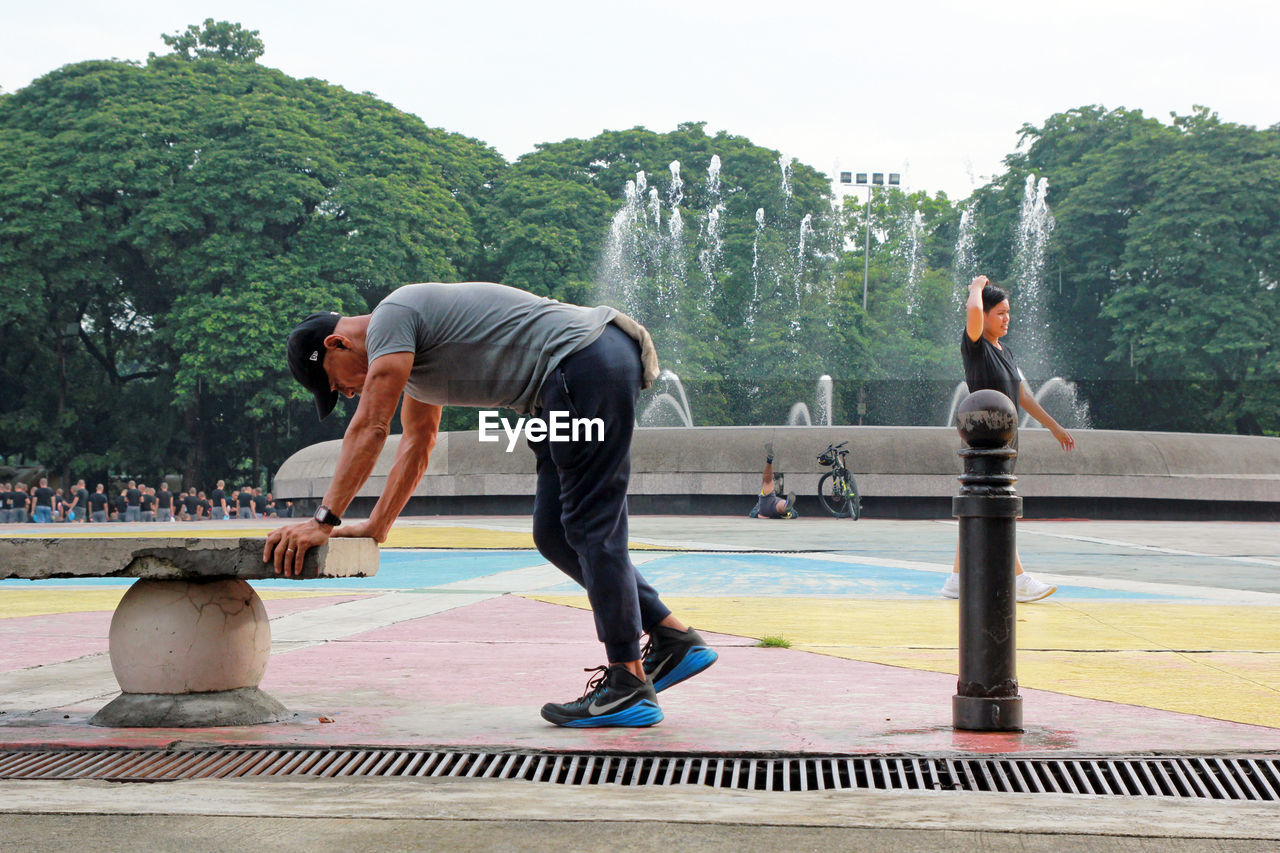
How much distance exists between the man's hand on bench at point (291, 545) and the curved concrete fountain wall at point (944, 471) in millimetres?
19961

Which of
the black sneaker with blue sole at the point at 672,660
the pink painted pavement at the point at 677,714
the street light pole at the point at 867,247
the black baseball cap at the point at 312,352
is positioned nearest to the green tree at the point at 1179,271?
the street light pole at the point at 867,247

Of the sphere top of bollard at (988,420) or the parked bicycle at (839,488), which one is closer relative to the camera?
the sphere top of bollard at (988,420)

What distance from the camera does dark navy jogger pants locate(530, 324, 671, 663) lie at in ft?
12.8

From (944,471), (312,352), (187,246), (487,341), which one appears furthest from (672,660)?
(187,246)

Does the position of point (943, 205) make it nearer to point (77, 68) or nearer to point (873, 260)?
point (873, 260)

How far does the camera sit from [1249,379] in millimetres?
42531

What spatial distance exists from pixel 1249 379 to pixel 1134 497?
70.5 feet

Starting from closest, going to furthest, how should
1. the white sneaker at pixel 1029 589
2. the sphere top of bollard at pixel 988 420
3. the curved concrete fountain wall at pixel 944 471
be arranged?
the sphere top of bollard at pixel 988 420
the white sneaker at pixel 1029 589
the curved concrete fountain wall at pixel 944 471

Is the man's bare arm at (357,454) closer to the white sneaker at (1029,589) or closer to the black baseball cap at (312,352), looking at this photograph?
the black baseball cap at (312,352)

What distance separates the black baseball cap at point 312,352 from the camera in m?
3.88

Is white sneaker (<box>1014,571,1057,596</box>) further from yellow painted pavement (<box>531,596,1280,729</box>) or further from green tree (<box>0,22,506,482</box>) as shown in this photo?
green tree (<box>0,22,506,482</box>)

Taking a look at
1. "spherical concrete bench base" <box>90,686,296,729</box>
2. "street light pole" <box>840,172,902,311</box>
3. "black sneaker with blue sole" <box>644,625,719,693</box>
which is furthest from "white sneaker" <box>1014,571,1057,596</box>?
"street light pole" <box>840,172,902,311</box>

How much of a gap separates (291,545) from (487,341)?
0.87 m

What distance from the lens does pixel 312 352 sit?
3.91 meters
